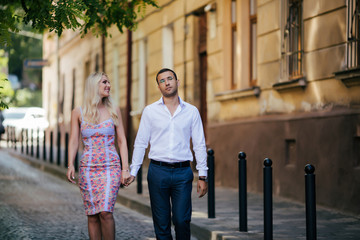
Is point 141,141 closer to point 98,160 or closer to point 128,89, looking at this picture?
point 98,160

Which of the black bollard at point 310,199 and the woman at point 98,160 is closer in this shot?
the woman at point 98,160

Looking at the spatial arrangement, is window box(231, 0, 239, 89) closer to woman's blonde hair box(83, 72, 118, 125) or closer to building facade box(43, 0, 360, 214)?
building facade box(43, 0, 360, 214)

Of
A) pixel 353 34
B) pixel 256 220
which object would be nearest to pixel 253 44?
pixel 353 34

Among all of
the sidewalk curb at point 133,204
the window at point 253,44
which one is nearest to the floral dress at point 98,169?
the sidewalk curb at point 133,204

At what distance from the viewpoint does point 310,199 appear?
6.29m

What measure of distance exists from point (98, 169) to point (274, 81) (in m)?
6.34

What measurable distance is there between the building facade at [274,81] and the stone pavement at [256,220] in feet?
1.37

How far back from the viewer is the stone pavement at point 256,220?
7613 millimetres

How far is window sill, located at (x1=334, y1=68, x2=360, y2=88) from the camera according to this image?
898 cm

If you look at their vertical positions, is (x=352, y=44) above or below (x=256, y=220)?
above

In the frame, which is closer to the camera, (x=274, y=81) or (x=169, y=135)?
(x=169, y=135)

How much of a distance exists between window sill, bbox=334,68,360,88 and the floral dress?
4.12 m

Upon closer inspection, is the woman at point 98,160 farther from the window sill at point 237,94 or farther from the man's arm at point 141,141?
the window sill at point 237,94

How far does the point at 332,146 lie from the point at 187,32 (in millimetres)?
6961
